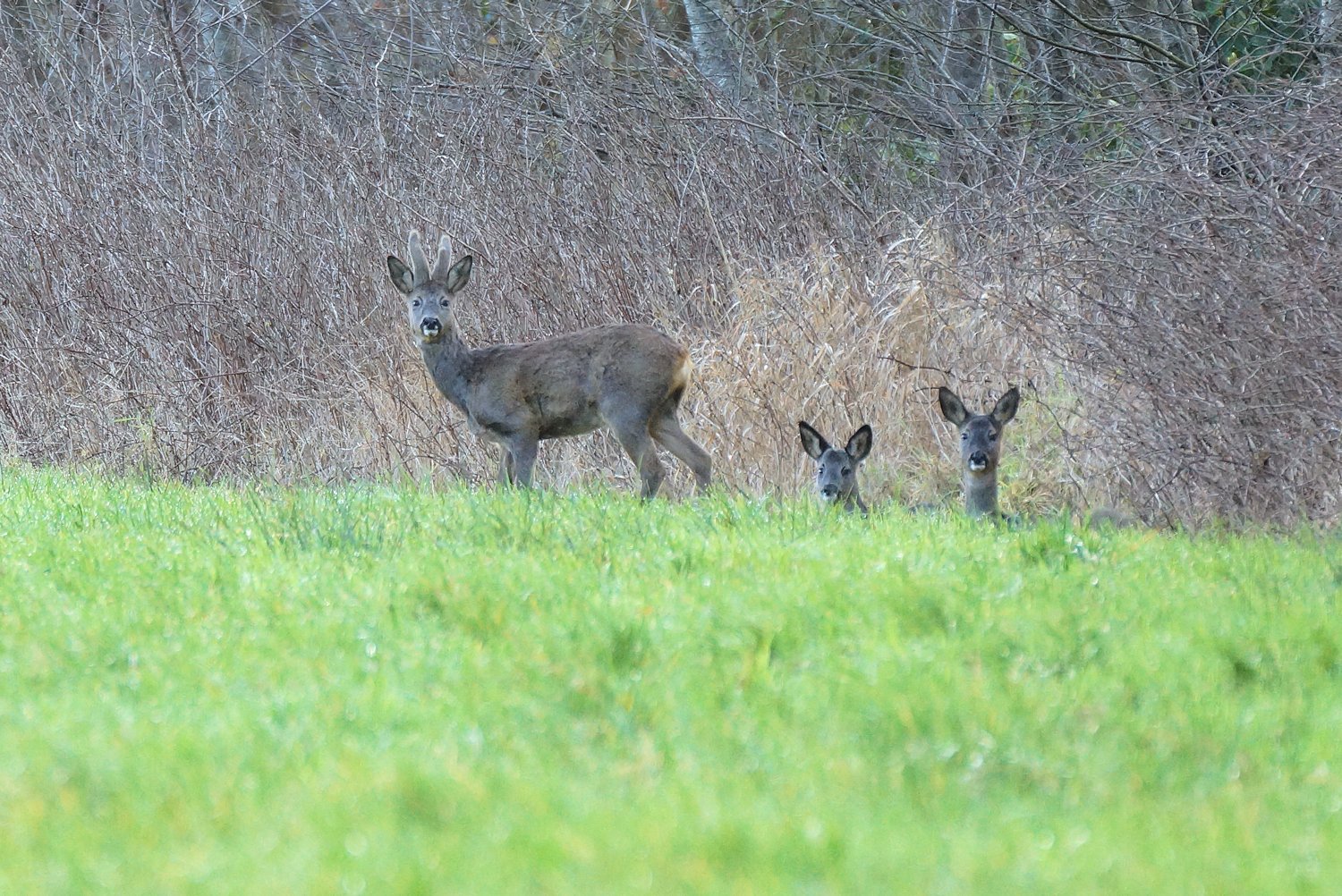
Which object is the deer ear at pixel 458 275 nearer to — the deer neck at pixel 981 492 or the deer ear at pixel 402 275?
the deer ear at pixel 402 275

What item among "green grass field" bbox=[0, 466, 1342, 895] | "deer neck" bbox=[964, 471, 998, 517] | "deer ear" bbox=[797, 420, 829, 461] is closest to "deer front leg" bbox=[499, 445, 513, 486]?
"deer ear" bbox=[797, 420, 829, 461]

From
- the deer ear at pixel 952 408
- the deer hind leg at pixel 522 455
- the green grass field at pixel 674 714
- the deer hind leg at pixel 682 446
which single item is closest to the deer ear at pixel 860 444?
the deer ear at pixel 952 408

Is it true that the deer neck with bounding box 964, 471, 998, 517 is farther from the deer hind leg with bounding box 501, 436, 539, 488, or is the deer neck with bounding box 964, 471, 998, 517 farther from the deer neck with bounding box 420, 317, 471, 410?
the deer neck with bounding box 420, 317, 471, 410

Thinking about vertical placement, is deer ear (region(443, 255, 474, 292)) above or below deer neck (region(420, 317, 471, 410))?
above

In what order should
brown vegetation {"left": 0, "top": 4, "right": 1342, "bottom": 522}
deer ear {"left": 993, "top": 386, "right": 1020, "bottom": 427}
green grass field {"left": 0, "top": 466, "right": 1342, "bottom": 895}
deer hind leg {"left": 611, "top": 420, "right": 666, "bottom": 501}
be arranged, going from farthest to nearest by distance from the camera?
deer hind leg {"left": 611, "top": 420, "right": 666, "bottom": 501} → deer ear {"left": 993, "top": 386, "right": 1020, "bottom": 427} → brown vegetation {"left": 0, "top": 4, "right": 1342, "bottom": 522} → green grass field {"left": 0, "top": 466, "right": 1342, "bottom": 895}

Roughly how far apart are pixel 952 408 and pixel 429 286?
3.50 m

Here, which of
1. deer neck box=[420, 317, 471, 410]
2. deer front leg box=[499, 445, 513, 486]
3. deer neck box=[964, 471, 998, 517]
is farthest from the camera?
deer neck box=[420, 317, 471, 410]

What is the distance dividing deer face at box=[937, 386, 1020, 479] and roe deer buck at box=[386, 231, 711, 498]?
160cm

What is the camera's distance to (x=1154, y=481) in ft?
29.5

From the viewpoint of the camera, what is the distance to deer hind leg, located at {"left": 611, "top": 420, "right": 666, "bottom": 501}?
10297mm

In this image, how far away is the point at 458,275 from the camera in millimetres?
11266

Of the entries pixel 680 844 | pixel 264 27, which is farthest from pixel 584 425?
pixel 264 27

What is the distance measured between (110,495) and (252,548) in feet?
8.86

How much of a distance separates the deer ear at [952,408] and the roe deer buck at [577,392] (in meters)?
1.56
